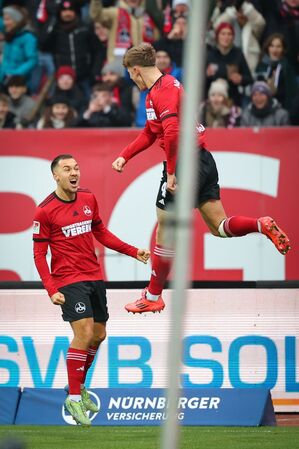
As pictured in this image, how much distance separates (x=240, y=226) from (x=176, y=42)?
6323 mm

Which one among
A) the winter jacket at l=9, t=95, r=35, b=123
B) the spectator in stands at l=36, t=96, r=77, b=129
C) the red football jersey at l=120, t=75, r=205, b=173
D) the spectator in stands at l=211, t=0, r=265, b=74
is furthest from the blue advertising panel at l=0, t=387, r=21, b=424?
the spectator in stands at l=211, t=0, r=265, b=74

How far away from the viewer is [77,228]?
10.4 m

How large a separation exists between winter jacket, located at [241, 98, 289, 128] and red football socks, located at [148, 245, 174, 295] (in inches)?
182

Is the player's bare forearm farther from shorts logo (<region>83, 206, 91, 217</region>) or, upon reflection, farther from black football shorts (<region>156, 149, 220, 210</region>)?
black football shorts (<region>156, 149, 220, 210</region>)

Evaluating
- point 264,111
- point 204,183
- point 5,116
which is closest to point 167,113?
point 204,183

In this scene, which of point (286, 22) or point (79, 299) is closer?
point (79, 299)

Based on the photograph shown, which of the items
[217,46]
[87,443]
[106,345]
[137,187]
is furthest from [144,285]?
[217,46]

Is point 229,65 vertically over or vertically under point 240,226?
over

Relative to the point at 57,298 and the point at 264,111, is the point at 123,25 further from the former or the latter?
the point at 57,298

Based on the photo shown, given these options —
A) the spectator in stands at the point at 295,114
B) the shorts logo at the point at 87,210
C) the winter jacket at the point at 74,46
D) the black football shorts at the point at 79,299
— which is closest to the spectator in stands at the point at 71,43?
the winter jacket at the point at 74,46

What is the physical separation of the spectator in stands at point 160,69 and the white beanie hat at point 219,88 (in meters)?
0.66

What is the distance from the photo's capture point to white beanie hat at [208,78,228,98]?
14.8 metres

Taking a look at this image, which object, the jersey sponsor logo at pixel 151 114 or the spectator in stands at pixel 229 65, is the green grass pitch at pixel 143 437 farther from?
the spectator in stands at pixel 229 65

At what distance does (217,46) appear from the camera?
15.6 metres
